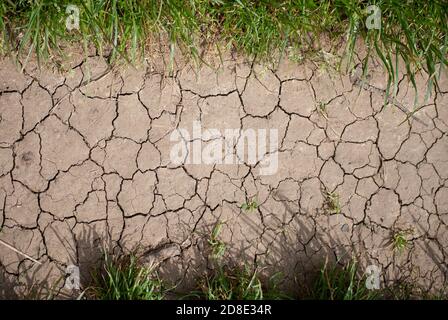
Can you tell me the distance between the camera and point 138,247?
2545mm

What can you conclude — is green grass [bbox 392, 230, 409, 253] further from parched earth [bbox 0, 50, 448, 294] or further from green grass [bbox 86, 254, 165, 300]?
green grass [bbox 86, 254, 165, 300]

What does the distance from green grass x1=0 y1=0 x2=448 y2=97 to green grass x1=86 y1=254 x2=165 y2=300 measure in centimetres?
121

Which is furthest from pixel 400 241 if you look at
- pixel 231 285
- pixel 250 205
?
pixel 231 285

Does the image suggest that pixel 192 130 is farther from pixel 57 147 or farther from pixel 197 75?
pixel 57 147

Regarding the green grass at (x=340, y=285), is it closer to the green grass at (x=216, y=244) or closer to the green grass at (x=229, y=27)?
the green grass at (x=216, y=244)

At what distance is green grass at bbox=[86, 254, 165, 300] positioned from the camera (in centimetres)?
240

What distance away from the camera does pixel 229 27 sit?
2.49 m

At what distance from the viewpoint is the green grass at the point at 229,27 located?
7.47ft

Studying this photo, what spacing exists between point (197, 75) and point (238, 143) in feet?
1.61

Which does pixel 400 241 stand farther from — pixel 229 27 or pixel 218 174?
pixel 229 27

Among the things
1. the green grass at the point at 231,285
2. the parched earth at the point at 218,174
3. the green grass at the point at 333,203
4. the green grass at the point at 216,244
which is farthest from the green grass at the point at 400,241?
the green grass at the point at 216,244

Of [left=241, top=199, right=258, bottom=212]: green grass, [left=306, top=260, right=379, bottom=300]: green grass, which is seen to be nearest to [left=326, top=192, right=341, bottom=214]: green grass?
[left=306, top=260, right=379, bottom=300]: green grass

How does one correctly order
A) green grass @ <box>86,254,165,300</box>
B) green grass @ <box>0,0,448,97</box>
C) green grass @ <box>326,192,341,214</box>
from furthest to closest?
green grass @ <box>326,192,341,214</box>
green grass @ <box>86,254,165,300</box>
green grass @ <box>0,0,448,97</box>
